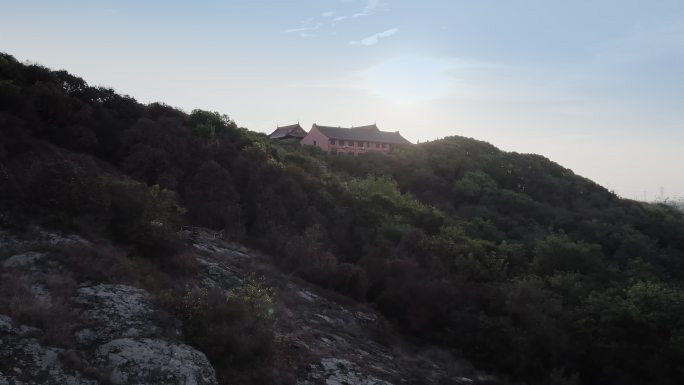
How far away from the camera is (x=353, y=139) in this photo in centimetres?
5841

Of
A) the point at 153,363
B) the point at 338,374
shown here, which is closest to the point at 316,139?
the point at 338,374

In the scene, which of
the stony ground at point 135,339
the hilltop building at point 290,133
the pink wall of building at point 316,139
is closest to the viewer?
the stony ground at point 135,339

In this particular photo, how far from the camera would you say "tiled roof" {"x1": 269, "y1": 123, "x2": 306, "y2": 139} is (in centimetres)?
6206

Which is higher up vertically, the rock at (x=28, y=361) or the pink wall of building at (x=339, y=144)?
the pink wall of building at (x=339, y=144)

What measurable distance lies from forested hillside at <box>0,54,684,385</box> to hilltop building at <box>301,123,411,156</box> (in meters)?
27.7

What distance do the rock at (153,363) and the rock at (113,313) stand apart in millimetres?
269

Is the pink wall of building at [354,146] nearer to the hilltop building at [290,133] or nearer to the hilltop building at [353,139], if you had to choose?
the hilltop building at [353,139]

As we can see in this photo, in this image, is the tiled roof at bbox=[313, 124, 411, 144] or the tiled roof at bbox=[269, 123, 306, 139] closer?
the tiled roof at bbox=[313, 124, 411, 144]

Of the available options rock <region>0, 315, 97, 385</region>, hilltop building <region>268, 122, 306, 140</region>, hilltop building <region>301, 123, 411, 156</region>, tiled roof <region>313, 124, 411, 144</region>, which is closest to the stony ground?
rock <region>0, 315, 97, 385</region>

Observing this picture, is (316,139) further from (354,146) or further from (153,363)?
(153,363)

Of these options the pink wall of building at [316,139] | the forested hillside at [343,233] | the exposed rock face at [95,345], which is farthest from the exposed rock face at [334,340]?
the pink wall of building at [316,139]

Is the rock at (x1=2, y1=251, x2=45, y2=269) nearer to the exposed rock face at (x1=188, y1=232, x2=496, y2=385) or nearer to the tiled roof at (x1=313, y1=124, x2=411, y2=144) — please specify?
the exposed rock face at (x1=188, y1=232, x2=496, y2=385)

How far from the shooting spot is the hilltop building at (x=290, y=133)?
201 feet

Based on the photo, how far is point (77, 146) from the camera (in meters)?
18.0
